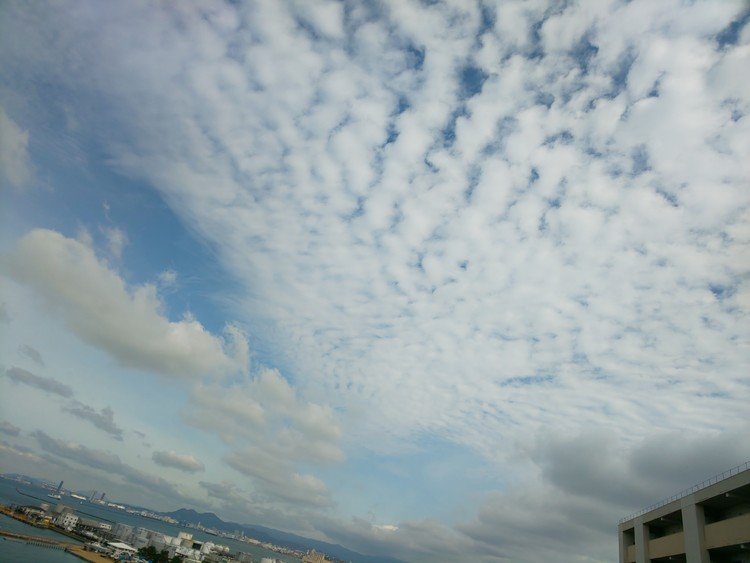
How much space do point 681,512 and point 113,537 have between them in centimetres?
15213

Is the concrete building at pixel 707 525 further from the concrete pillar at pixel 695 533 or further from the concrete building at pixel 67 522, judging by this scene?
the concrete building at pixel 67 522

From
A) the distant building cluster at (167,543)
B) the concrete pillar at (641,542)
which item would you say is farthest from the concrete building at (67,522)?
the concrete pillar at (641,542)

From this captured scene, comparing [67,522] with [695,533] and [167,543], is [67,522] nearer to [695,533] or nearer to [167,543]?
[167,543]

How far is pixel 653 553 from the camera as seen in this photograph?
28.7 m

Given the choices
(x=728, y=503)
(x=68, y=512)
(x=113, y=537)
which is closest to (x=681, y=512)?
(x=728, y=503)

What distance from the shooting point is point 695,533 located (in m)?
23.2

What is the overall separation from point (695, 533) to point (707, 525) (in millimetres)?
797

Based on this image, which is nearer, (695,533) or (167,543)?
(695,533)

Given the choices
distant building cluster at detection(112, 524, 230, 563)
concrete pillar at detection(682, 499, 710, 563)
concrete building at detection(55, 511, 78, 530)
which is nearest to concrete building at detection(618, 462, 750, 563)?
concrete pillar at detection(682, 499, 710, 563)

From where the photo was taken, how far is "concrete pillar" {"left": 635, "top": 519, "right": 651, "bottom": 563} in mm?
29781

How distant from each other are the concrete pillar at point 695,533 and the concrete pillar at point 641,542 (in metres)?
7.49

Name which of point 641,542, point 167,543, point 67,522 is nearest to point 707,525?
point 641,542

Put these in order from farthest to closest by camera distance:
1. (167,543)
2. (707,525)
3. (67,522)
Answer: (67,522) → (167,543) → (707,525)

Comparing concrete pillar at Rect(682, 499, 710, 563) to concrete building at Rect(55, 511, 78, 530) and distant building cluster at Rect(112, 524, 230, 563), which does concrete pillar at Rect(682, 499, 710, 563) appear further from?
concrete building at Rect(55, 511, 78, 530)
